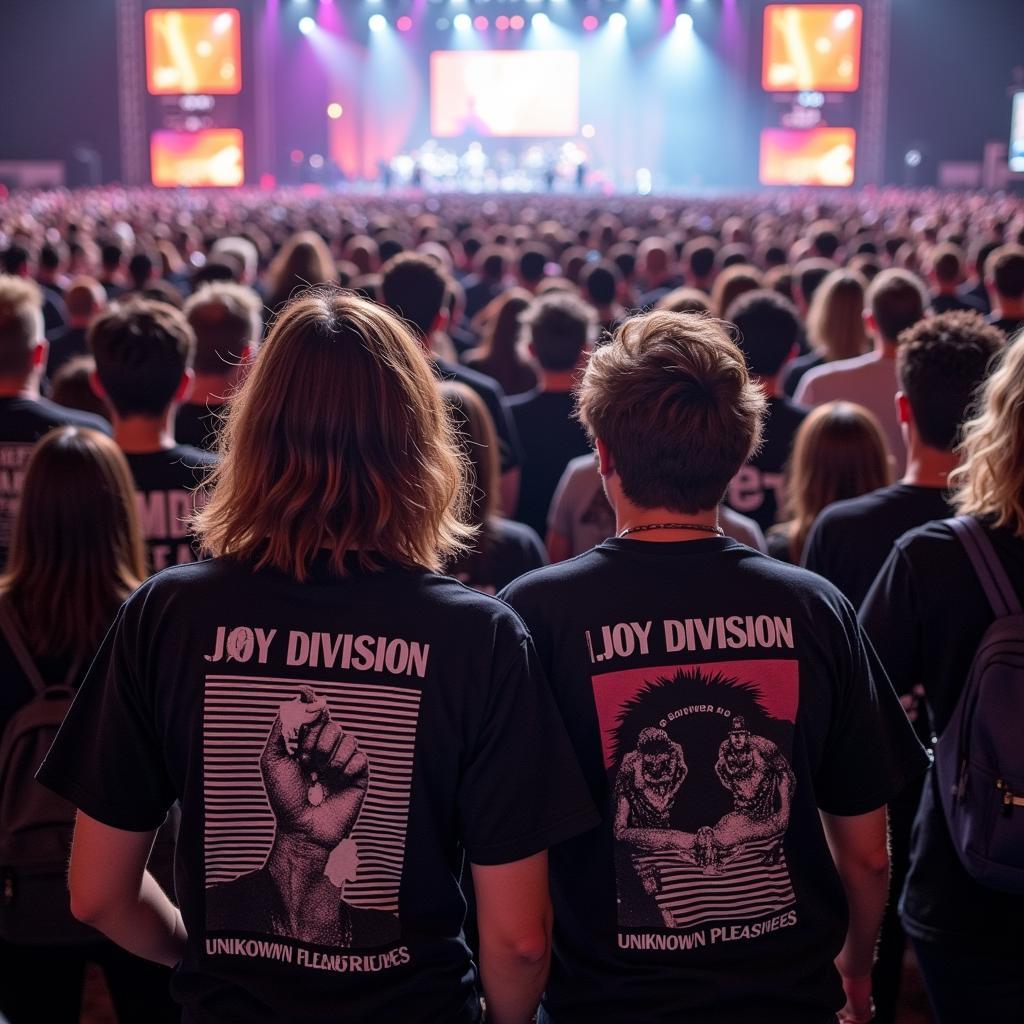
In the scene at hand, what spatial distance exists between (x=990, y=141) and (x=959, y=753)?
28264 mm

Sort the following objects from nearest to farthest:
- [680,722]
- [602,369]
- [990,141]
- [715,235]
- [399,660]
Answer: [399,660]
[680,722]
[602,369]
[715,235]
[990,141]

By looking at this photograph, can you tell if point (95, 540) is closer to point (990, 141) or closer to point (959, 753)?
point (959, 753)

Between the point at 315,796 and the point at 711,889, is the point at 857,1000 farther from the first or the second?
the point at 315,796

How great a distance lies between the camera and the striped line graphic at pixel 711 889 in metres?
1.64

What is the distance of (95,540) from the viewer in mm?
2365

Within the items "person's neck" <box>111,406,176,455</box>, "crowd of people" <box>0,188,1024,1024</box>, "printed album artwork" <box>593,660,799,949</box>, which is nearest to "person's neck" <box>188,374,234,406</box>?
"person's neck" <box>111,406,176,455</box>

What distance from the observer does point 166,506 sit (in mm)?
3115

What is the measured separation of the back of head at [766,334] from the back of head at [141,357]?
1799 mm

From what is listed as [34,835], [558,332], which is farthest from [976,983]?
[558,332]

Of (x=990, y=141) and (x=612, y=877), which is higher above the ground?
(x=990, y=141)

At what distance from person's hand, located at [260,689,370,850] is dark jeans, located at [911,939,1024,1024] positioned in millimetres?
1120

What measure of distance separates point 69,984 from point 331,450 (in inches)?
52.4

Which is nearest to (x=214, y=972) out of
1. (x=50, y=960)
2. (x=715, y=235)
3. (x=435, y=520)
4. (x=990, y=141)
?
(x=435, y=520)

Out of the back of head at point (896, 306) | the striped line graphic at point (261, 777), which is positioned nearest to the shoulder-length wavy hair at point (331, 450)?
the striped line graphic at point (261, 777)
